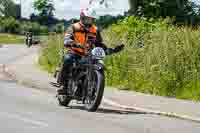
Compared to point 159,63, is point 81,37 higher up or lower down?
higher up

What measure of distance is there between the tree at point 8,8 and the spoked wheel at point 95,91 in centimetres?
13960

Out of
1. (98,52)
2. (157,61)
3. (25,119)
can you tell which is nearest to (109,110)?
(98,52)

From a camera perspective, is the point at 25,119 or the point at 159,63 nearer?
the point at 25,119

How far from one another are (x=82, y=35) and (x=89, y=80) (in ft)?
3.14

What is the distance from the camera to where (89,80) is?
14.1 meters

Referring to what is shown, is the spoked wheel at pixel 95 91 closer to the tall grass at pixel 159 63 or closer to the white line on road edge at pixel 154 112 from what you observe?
the white line on road edge at pixel 154 112

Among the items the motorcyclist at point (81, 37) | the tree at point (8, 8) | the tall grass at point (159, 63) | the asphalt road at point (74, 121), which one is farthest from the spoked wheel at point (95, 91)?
the tree at point (8, 8)

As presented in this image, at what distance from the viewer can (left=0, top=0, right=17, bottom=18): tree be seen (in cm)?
15416

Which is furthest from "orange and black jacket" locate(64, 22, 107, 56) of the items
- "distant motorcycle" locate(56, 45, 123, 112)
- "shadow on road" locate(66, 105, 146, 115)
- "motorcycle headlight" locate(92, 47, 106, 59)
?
"shadow on road" locate(66, 105, 146, 115)

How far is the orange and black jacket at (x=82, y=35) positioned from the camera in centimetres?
1437

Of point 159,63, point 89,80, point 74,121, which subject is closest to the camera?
point 74,121

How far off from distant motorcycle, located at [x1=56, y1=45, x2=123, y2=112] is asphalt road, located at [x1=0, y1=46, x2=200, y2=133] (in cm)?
24

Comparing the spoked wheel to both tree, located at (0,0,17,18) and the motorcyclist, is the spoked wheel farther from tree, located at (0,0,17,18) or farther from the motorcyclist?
tree, located at (0,0,17,18)

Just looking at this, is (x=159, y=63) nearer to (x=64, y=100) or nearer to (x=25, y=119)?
(x=64, y=100)
